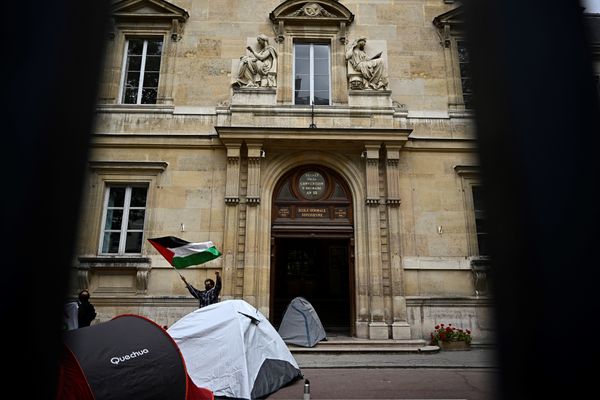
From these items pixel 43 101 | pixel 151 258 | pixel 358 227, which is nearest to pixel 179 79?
pixel 151 258

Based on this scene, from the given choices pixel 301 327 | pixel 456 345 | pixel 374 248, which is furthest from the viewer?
pixel 374 248

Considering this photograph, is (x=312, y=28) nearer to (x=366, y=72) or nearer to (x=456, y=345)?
(x=366, y=72)

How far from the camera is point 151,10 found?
42.0 feet

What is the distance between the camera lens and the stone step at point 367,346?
29.6 feet

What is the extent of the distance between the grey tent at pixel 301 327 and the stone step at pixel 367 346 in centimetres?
15

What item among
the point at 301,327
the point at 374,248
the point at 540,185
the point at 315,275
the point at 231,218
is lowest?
the point at 301,327

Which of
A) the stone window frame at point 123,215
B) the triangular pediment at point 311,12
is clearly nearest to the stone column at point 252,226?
the stone window frame at point 123,215

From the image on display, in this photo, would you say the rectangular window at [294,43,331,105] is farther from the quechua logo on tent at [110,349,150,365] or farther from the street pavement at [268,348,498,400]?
the quechua logo on tent at [110,349,150,365]

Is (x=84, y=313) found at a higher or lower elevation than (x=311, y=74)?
lower

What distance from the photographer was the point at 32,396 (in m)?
0.48

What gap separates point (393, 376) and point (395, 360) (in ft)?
4.62

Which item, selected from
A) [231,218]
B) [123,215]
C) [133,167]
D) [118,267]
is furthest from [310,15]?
[118,267]

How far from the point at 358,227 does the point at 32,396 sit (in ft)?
35.3

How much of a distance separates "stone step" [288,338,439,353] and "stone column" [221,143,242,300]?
2.35 meters
